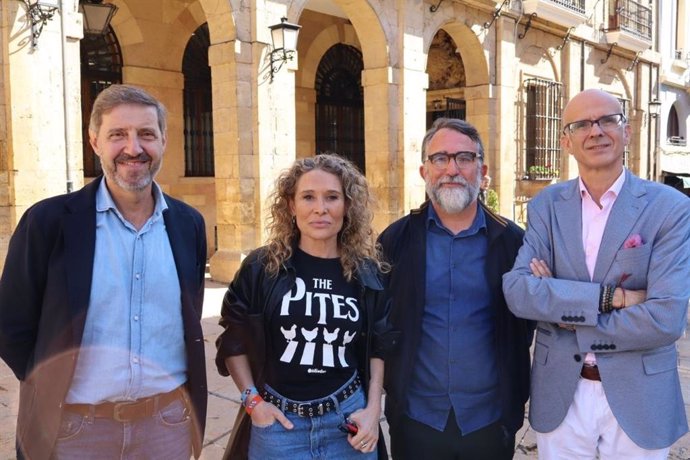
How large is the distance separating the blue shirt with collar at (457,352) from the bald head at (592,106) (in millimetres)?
689

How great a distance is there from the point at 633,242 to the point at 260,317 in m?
1.39

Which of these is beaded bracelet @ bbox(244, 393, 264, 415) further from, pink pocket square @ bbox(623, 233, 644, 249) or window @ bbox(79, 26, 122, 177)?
window @ bbox(79, 26, 122, 177)

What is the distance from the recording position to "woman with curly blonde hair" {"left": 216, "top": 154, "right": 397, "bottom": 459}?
2189 millimetres

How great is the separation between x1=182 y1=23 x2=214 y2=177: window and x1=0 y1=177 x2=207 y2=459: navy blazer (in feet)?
30.1

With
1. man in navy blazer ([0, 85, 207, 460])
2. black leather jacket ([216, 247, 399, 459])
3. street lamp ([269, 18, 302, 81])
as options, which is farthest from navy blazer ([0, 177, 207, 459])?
street lamp ([269, 18, 302, 81])

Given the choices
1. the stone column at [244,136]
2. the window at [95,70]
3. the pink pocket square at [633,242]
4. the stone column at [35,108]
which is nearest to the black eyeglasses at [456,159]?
the pink pocket square at [633,242]

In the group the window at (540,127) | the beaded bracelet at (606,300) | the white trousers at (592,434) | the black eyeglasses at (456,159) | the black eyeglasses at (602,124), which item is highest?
the window at (540,127)

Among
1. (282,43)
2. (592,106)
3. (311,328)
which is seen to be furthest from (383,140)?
(311,328)

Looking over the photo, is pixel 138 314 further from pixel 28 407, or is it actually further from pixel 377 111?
pixel 377 111

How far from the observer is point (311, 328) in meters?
2.19

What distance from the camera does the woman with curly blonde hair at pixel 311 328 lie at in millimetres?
2189

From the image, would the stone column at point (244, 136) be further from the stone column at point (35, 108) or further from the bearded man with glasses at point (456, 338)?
the bearded man with glasses at point (456, 338)

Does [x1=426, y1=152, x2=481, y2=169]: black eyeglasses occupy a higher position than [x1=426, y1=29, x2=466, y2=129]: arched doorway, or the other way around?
[x1=426, y1=29, x2=466, y2=129]: arched doorway

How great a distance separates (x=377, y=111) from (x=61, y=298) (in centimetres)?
880
